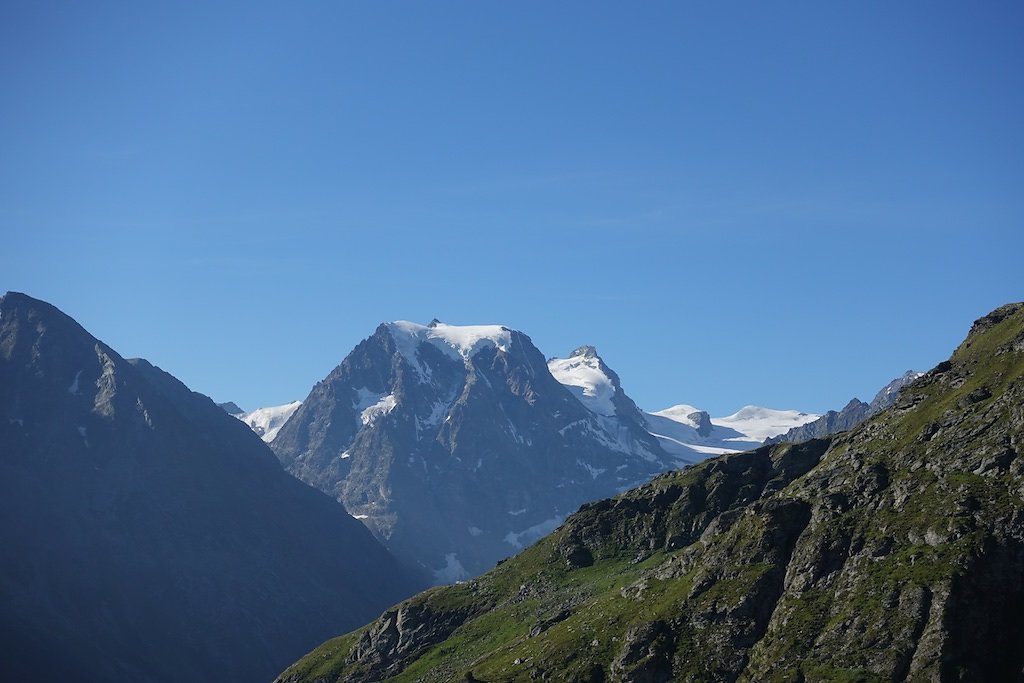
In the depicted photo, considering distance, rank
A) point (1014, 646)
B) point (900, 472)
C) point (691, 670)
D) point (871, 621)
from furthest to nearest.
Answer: point (900, 472) → point (691, 670) → point (871, 621) → point (1014, 646)

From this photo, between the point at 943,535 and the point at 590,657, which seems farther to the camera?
the point at 590,657

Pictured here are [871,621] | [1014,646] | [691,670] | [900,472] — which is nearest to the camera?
[1014,646]

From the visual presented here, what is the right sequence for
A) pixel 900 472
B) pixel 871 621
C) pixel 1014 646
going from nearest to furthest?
pixel 1014 646, pixel 871 621, pixel 900 472

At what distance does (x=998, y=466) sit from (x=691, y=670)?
175ft

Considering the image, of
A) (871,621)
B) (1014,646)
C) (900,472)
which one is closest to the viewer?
(1014,646)

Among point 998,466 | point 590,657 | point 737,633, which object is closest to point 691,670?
point 737,633

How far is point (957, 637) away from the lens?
6220 inches

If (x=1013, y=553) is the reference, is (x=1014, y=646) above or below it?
below

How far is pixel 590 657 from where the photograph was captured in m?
199

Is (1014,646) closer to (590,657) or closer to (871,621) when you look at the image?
(871,621)

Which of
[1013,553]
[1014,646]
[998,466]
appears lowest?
[1014,646]

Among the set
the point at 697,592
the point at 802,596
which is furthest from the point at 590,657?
the point at 802,596

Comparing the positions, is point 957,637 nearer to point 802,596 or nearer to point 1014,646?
point 1014,646

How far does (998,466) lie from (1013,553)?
1802cm
